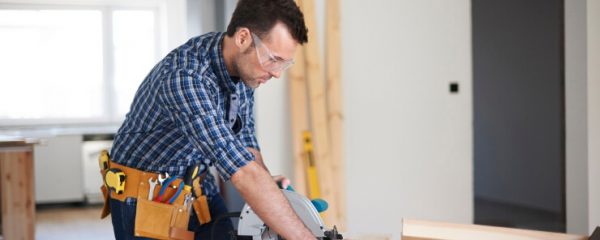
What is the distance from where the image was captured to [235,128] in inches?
80.9

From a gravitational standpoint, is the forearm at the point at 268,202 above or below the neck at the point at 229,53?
below

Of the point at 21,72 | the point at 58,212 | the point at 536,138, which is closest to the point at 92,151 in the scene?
the point at 58,212

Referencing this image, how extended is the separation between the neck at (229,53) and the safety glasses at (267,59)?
0.24 feet

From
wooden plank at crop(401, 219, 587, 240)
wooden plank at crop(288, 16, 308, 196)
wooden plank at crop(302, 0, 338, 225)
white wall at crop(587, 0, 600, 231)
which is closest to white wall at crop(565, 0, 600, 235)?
white wall at crop(587, 0, 600, 231)

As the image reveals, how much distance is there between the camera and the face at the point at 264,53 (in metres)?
1.75

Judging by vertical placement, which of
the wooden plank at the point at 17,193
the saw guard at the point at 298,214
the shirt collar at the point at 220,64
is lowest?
the wooden plank at the point at 17,193

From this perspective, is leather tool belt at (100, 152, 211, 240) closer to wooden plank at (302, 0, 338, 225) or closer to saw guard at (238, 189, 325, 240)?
saw guard at (238, 189, 325, 240)

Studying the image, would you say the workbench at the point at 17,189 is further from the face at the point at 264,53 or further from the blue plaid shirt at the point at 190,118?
the face at the point at 264,53

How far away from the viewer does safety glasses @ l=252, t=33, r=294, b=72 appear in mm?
1758

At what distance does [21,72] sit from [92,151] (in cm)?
115

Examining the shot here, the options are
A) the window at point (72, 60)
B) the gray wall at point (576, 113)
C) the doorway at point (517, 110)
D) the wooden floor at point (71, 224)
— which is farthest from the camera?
the window at point (72, 60)

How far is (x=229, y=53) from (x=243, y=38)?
67 mm

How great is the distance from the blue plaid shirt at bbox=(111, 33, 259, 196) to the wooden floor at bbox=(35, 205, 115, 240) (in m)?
3.43

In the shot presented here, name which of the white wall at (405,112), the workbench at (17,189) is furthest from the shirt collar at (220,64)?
the workbench at (17,189)
